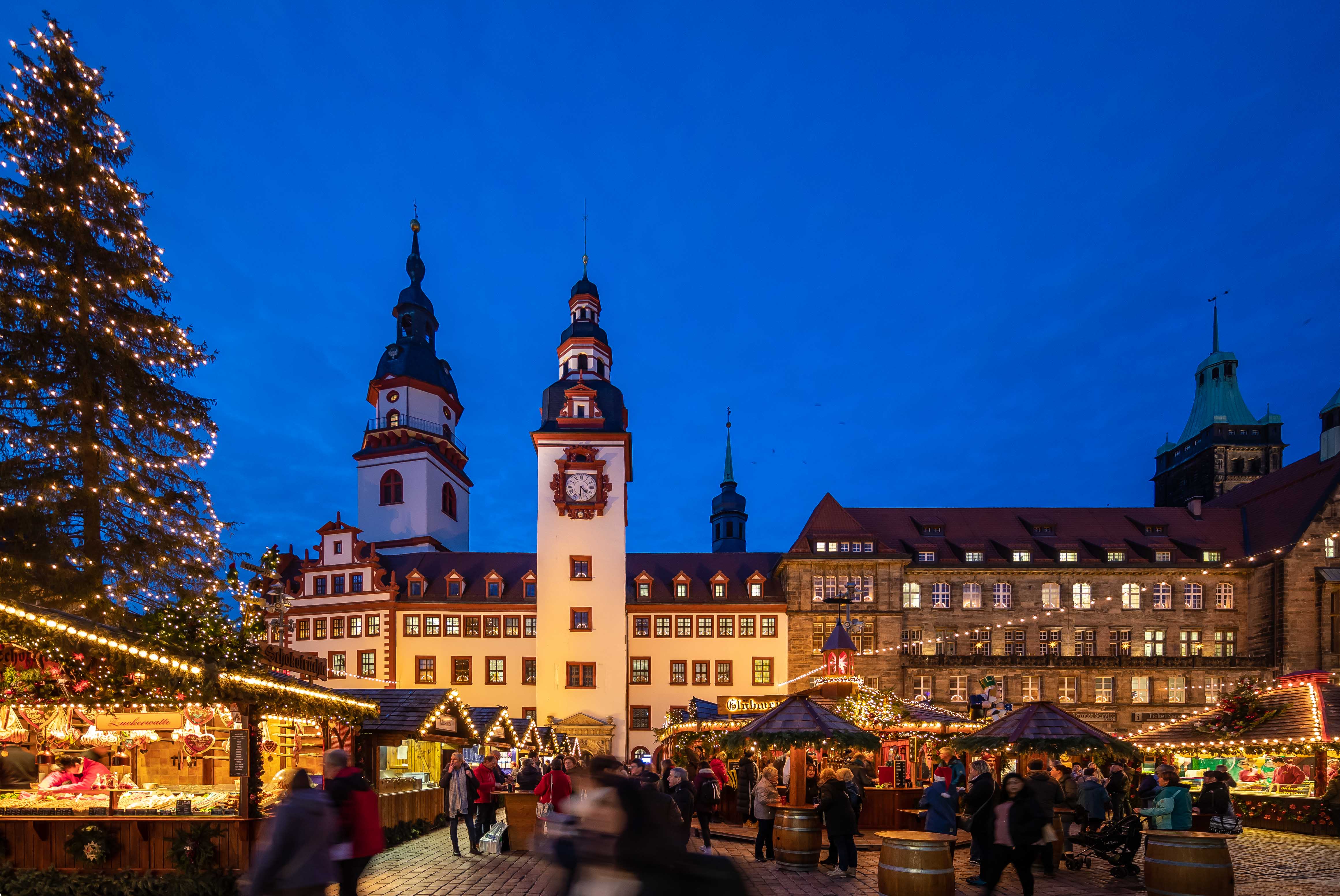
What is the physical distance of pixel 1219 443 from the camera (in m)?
64.9

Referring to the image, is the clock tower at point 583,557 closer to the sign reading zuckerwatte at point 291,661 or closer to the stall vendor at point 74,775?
the sign reading zuckerwatte at point 291,661

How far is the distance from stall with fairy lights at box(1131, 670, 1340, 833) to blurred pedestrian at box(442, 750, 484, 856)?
16.0 meters

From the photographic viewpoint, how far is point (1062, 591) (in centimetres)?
4788

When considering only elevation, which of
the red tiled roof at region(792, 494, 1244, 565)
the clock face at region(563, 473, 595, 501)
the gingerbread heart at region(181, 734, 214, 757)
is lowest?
the gingerbread heart at region(181, 734, 214, 757)

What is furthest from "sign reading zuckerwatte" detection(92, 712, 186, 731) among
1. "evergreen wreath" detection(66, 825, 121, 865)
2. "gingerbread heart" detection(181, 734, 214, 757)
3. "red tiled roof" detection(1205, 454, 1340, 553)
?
"red tiled roof" detection(1205, 454, 1340, 553)

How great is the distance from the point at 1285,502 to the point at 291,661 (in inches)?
2053

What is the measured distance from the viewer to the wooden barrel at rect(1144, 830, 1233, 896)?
1018 cm

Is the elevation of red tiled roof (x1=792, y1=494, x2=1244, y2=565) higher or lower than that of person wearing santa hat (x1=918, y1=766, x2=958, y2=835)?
higher

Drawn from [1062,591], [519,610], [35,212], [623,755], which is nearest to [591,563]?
[519,610]

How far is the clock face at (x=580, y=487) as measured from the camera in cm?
4750

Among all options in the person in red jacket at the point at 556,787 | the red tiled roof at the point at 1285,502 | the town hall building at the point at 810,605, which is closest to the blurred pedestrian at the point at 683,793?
the person in red jacket at the point at 556,787

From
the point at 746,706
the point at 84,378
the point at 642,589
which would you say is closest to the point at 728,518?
the point at 642,589

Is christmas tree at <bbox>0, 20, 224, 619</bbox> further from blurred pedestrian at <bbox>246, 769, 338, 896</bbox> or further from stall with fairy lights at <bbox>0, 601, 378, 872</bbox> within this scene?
blurred pedestrian at <bbox>246, 769, 338, 896</bbox>

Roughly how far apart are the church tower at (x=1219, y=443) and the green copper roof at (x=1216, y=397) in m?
0.05
